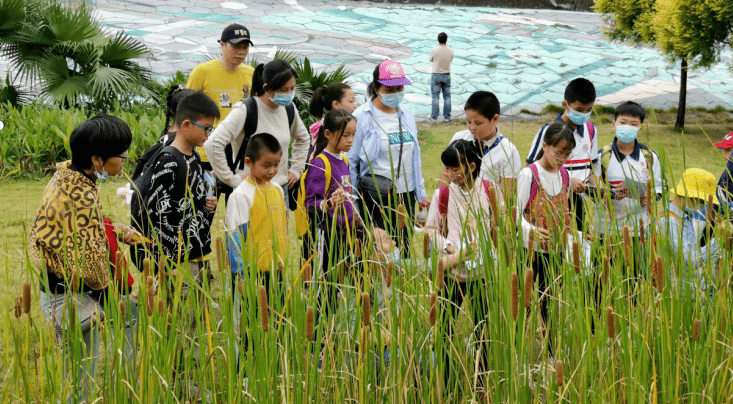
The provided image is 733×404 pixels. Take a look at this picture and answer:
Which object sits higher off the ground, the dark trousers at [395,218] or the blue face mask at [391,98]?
the blue face mask at [391,98]

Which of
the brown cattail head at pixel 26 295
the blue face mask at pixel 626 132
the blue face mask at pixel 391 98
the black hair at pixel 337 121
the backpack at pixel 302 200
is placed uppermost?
the blue face mask at pixel 391 98

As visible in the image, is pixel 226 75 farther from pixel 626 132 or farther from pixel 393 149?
pixel 626 132

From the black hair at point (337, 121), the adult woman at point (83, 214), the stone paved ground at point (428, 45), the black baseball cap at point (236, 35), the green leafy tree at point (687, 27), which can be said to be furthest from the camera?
the stone paved ground at point (428, 45)

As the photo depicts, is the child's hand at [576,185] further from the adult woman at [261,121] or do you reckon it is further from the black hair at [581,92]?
the adult woman at [261,121]

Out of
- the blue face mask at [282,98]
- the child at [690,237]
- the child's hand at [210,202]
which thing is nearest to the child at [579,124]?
the child at [690,237]

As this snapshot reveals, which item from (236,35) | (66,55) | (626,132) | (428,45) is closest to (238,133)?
(236,35)

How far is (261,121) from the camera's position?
451 centimetres

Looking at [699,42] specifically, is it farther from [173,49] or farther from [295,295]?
[295,295]

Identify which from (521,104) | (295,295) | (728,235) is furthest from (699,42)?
(295,295)

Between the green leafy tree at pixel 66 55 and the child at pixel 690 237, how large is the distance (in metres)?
6.89

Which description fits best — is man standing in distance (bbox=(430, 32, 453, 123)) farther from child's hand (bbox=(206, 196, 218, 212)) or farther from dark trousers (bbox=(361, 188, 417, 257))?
child's hand (bbox=(206, 196, 218, 212))

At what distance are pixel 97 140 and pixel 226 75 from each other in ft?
6.95

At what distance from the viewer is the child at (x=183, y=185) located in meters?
3.68

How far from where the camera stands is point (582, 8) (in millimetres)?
17703
